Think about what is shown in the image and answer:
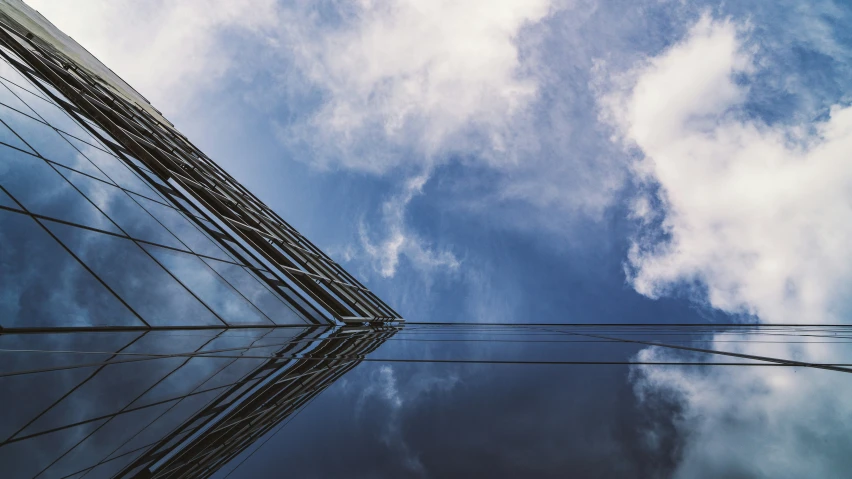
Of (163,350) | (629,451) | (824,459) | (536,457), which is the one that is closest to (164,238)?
(163,350)

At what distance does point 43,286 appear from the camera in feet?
20.5

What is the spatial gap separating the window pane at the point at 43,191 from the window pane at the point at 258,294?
288 centimetres

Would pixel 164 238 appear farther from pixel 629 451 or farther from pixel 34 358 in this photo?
pixel 629 451

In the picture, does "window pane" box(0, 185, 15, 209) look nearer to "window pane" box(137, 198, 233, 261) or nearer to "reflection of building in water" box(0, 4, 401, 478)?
"reflection of building in water" box(0, 4, 401, 478)

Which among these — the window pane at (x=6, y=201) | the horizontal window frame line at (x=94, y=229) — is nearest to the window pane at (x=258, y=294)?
the horizontal window frame line at (x=94, y=229)

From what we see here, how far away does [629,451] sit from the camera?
13.9 ft

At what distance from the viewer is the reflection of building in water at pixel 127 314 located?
15.1 feet

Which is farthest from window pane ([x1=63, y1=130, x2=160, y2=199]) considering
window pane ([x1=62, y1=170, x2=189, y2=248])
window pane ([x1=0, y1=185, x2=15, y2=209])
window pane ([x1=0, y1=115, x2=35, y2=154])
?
window pane ([x1=0, y1=185, x2=15, y2=209])

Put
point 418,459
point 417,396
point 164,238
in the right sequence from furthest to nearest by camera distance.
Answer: point 164,238, point 417,396, point 418,459

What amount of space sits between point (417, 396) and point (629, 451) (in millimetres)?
3041

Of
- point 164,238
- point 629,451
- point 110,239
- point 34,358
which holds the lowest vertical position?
point 629,451

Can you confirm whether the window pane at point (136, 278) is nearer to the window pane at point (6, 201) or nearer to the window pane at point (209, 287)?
the window pane at point (209, 287)

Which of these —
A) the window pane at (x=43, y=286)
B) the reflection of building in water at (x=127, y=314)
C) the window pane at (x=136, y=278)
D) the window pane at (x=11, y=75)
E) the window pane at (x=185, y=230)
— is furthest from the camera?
the window pane at (x=11, y=75)

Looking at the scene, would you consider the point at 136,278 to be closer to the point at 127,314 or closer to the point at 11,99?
the point at 127,314
